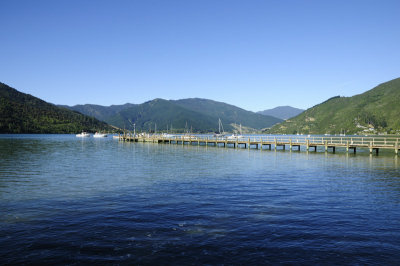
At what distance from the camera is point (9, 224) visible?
1492cm

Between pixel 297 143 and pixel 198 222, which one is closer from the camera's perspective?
pixel 198 222

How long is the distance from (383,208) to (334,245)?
8.49 meters

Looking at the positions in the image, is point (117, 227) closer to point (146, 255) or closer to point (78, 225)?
point (78, 225)

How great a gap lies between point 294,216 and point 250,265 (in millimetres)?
7000

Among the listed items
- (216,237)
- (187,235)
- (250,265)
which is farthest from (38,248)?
(250,265)

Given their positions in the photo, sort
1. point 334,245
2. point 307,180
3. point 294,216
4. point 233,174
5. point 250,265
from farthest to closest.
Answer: point 233,174
point 307,180
point 294,216
point 334,245
point 250,265

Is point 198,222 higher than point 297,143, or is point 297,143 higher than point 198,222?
point 297,143

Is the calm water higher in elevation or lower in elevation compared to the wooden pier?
lower

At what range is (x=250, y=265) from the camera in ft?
34.4

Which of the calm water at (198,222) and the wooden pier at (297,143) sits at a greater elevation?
the wooden pier at (297,143)

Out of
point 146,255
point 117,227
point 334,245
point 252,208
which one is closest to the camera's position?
point 146,255

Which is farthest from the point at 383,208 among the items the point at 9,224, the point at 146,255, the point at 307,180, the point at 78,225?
the point at 9,224

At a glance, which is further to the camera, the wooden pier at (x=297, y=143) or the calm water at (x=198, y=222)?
the wooden pier at (x=297, y=143)

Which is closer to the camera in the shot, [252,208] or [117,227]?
[117,227]
